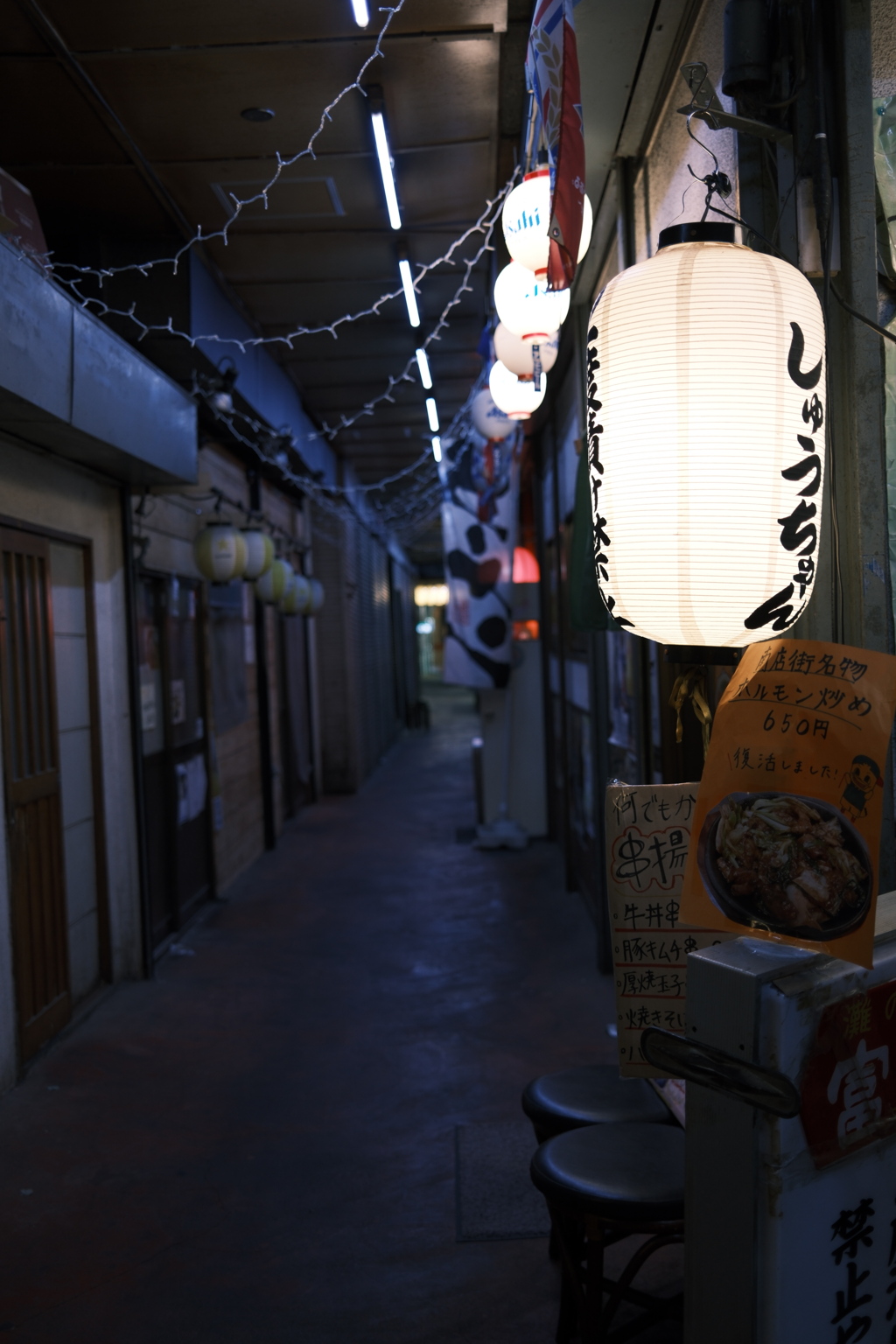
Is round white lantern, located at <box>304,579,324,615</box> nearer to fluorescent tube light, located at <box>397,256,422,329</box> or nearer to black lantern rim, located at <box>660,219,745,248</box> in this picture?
fluorescent tube light, located at <box>397,256,422,329</box>

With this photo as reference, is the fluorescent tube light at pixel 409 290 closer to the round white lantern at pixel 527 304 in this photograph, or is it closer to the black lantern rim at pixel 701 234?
the round white lantern at pixel 527 304

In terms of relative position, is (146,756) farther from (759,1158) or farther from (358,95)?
(759,1158)

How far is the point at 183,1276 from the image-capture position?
3592mm

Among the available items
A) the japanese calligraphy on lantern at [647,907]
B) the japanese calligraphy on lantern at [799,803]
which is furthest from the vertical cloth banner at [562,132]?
the japanese calligraphy on lantern at [647,907]

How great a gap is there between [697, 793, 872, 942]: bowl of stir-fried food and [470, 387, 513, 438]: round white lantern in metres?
5.87

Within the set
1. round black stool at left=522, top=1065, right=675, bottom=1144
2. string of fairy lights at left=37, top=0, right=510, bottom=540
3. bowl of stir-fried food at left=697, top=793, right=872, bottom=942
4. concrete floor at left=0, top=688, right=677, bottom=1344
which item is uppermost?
string of fairy lights at left=37, top=0, right=510, bottom=540

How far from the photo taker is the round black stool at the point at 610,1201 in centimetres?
259

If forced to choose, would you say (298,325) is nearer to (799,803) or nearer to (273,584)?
(273,584)

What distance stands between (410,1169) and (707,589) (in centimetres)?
322

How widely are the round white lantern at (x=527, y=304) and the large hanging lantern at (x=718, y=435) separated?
1956 mm

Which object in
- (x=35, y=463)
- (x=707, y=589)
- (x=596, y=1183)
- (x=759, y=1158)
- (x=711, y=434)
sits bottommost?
(x=596, y=1183)

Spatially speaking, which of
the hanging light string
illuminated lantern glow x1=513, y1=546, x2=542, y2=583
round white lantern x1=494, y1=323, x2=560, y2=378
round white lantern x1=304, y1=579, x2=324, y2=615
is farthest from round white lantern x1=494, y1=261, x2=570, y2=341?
round white lantern x1=304, y1=579, x2=324, y2=615

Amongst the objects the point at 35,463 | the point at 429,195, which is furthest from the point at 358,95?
the point at 35,463

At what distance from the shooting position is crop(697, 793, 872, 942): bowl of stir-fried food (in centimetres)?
203
